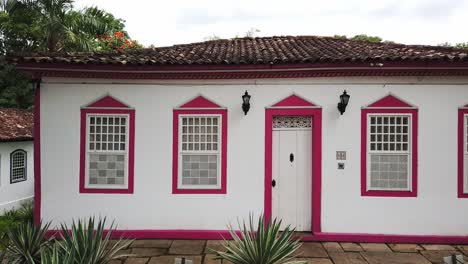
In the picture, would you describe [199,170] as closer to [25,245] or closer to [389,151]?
[25,245]

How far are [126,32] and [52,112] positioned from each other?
15.0 meters

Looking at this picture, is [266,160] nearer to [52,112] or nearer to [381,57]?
[381,57]

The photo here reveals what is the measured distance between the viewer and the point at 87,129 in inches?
245

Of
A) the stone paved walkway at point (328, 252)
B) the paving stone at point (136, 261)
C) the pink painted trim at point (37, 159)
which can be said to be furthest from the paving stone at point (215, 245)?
the pink painted trim at point (37, 159)

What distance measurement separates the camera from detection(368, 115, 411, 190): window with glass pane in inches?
239

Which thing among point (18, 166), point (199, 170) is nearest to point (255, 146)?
point (199, 170)

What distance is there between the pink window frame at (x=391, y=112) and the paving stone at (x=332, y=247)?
3.86 ft

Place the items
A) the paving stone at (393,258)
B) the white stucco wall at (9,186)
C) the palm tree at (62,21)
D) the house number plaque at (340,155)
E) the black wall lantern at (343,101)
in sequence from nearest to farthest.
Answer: the paving stone at (393,258) → the black wall lantern at (343,101) → the house number plaque at (340,155) → the palm tree at (62,21) → the white stucco wall at (9,186)

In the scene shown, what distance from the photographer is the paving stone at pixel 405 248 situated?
5.59 m

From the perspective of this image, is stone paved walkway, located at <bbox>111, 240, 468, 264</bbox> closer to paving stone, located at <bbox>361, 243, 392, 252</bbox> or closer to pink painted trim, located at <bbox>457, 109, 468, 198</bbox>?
paving stone, located at <bbox>361, 243, 392, 252</bbox>

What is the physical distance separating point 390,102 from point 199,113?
158 inches

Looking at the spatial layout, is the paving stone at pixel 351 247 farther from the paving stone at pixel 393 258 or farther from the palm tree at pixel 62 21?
the palm tree at pixel 62 21

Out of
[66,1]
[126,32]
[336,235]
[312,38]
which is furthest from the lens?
[126,32]

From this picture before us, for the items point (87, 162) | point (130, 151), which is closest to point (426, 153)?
point (130, 151)
